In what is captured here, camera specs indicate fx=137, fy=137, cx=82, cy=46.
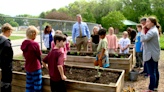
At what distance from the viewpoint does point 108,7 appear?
48438 millimetres

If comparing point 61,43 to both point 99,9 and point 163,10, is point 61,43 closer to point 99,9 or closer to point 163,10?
point 163,10

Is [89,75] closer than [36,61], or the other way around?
[36,61]

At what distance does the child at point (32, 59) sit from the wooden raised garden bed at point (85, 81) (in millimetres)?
181

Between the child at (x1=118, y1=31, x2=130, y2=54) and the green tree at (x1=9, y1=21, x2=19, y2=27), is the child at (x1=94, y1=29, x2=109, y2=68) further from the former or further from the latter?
the green tree at (x1=9, y1=21, x2=19, y2=27)

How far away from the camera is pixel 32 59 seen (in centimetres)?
273

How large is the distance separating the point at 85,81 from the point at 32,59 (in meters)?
1.26

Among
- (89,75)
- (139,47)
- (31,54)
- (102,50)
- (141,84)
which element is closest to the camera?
(31,54)

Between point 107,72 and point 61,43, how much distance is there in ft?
5.44

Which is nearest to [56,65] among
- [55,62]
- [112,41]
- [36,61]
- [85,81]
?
[55,62]

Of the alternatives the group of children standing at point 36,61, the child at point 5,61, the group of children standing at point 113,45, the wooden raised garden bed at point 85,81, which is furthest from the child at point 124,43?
the child at point 5,61

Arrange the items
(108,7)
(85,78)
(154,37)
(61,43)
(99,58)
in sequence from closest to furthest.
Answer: (61,43), (154,37), (85,78), (99,58), (108,7)

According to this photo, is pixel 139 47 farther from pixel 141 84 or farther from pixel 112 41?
pixel 141 84

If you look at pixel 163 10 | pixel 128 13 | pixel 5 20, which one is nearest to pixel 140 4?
pixel 128 13

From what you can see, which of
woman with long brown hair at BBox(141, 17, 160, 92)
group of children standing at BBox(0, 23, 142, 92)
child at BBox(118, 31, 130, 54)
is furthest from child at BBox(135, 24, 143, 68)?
group of children standing at BBox(0, 23, 142, 92)
